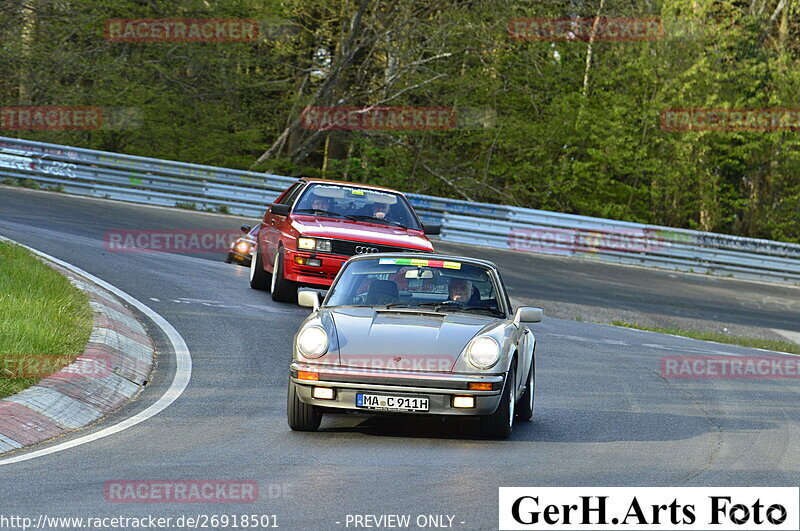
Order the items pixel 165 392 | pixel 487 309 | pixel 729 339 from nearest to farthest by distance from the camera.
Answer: pixel 487 309 → pixel 165 392 → pixel 729 339

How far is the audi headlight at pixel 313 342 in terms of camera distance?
8.86 metres

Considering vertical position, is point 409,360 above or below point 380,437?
above

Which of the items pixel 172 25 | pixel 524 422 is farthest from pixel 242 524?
pixel 172 25

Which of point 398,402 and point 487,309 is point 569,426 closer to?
point 487,309

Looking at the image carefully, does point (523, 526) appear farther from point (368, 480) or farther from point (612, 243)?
point (612, 243)

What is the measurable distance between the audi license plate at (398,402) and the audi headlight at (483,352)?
48 centimetres

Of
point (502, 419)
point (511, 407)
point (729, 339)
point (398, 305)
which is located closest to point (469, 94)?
point (729, 339)

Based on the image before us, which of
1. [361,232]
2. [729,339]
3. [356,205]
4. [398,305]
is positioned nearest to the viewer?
[398,305]

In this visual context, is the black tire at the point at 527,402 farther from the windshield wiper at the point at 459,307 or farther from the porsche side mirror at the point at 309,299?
the porsche side mirror at the point at 309,299

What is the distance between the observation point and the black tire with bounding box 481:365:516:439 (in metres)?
8.97

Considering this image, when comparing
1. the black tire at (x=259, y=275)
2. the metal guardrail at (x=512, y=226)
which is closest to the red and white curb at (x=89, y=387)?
the black tire at (x=259, y=275)

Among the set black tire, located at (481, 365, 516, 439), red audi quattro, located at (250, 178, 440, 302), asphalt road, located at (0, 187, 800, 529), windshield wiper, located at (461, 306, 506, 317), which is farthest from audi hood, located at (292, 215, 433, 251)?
black tire, located at (481, 365, 516, 439)

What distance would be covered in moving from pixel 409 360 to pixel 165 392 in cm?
286

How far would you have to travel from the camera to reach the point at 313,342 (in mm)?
8914
